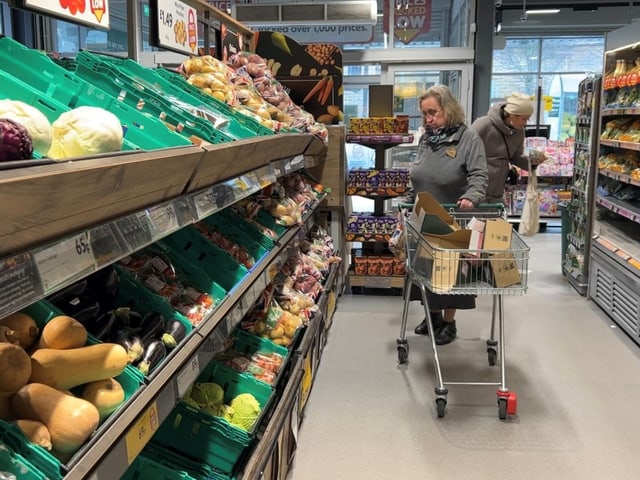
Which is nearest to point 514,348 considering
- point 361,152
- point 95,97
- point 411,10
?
point 95,97

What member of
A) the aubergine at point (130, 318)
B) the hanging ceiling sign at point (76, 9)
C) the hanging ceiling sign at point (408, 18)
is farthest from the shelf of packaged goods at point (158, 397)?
the hanging ceiling sign at point (408, 18)

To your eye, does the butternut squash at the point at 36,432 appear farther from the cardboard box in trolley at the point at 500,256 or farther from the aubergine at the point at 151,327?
the cardboard box in trolley at the point at 500,256

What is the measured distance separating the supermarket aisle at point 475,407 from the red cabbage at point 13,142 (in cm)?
213

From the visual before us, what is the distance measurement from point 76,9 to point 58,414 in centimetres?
158

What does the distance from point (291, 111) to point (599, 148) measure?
3000 millimetres

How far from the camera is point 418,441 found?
3014 millimetres

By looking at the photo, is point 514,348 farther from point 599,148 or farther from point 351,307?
point 599,148

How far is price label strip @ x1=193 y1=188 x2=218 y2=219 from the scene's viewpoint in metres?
1.70

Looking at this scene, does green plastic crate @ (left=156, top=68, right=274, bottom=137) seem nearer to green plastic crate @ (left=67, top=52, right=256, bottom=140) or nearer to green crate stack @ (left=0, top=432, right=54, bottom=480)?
green plastic crate @ (left=67, top=52, right=256, bottom=140)

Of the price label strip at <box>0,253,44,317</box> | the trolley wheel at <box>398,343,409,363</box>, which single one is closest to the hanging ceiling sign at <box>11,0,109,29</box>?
the price label strip at <box>0,253,44,317</box>

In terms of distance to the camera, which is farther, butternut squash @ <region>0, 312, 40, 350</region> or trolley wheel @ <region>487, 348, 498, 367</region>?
trolley wheel @ <region>487, 348, 498, 367</region>

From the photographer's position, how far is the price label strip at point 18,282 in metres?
0.84

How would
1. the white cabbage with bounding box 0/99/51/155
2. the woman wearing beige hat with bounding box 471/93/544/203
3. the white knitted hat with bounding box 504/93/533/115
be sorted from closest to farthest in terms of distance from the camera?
the white cabbage with bounding box 0/99/51/155 → the white knitted hat with bounding box 504/93/533/115 → the woman wearing beige hat with bounding box 471/93/544/203

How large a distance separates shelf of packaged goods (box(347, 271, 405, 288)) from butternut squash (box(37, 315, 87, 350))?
4407mm
